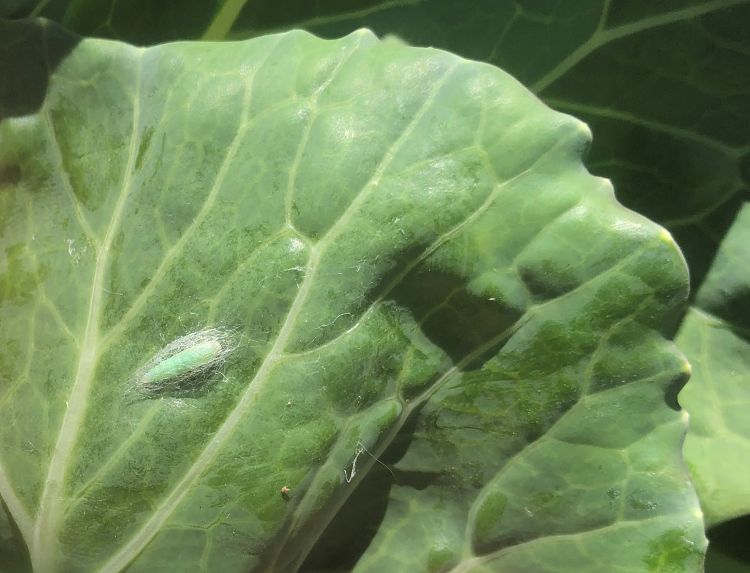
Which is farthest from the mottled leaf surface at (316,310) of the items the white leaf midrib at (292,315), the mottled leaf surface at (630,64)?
the mottled leaf surface at (630,64)

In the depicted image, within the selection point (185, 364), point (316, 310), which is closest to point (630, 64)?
point (316, 310)

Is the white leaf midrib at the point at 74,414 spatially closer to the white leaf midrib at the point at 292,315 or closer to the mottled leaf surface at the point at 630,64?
the white leaf midrib at the point at 292,315

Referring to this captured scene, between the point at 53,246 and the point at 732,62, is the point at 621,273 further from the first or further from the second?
the point at 53,246

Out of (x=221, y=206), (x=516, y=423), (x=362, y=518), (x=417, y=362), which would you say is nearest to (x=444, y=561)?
(x=362, y=518)

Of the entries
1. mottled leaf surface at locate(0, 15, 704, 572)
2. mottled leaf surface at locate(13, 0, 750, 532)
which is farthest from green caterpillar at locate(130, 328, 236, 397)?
mottled leaf surface at locate(13, 0, 750, 532)

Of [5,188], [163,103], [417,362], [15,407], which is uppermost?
[163,103]

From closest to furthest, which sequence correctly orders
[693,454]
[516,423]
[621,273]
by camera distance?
[621,273] → [516,423] → [693,454]
